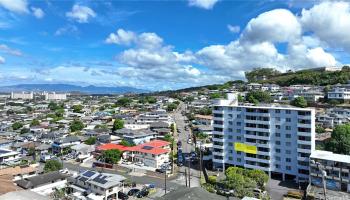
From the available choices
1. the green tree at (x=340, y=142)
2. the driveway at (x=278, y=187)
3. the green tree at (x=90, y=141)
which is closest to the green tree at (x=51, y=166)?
the green tree at (x=90, y=141)

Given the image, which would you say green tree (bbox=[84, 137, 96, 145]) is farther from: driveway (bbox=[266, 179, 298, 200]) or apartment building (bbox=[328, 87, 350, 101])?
apartment building (bbox=[328, 87, 350, 101])

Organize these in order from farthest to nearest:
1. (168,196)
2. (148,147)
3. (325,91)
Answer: (325,91)
(148,147)
(168,196)

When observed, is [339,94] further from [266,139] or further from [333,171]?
[333,171]

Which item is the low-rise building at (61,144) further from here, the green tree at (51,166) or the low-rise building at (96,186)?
the low-rise building at (96,186)

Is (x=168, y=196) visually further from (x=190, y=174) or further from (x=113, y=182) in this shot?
(x=190, y=174)

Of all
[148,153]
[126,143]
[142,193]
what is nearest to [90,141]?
[126,143]

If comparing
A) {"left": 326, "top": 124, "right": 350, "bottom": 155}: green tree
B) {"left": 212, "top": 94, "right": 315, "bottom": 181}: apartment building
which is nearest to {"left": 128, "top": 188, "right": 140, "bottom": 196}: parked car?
{"left": 212, "top": 94, "right": 315, "bottom": 181}: apartment building

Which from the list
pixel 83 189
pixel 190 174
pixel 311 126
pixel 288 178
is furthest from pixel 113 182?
pixel 311 126
